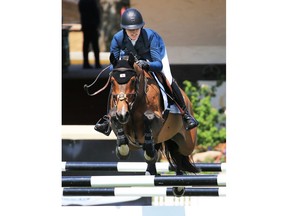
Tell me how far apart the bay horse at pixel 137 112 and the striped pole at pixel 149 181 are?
0.17 m

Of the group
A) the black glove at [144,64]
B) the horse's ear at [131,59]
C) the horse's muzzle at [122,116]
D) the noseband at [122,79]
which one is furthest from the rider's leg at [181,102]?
the horse's muzzle at [122,116]

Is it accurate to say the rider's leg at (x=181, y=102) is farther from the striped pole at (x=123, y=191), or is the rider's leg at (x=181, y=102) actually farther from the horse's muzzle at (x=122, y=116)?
the horse's muzzle at (x=122, y=116)

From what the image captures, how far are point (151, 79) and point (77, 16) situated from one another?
6.10 meters

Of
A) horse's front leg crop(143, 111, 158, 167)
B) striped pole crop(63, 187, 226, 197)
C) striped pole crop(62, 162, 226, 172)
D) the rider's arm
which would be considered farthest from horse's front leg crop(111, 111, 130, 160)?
striped pole crop(62, 162, 226, 172)

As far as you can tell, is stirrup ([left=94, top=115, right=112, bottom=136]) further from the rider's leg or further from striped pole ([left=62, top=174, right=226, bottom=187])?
the rider's leg

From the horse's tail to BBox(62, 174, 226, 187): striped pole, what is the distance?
728mm

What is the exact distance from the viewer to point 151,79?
5.49 metres

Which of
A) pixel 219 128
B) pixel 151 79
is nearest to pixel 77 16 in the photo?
pixel 219 128

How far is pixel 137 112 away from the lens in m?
5.30

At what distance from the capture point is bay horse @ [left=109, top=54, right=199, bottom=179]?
16.3ft

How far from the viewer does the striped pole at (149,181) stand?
18.2ft

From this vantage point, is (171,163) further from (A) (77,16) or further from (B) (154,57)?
(A) (77,16)
